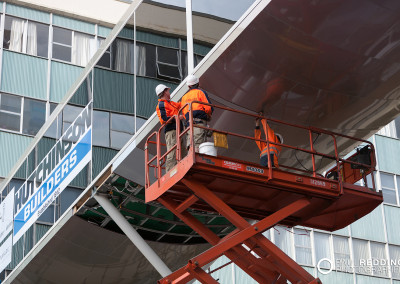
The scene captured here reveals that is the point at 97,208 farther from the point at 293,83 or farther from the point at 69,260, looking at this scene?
the point at 293,83

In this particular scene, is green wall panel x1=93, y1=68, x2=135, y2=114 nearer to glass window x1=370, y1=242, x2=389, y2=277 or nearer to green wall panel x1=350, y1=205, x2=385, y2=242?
green wall panel x1=350, y1=205, x2=385, y2=242

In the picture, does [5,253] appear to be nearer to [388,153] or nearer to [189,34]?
[189,34]

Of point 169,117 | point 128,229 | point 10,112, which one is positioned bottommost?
point 128,229

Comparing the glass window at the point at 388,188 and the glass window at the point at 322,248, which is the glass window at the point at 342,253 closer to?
the glass window at the point at 322,248

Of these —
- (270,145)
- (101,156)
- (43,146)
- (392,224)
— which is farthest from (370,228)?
(270,145)

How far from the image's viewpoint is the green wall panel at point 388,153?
47781mm

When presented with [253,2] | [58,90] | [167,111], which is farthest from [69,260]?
[58,90]

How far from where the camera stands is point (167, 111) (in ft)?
56.1

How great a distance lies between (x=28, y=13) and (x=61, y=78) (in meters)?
4.15

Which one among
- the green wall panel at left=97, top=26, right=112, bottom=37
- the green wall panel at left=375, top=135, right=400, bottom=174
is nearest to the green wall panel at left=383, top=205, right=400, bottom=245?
the green wall panel at left=375, top=135, right=400, bottom=174

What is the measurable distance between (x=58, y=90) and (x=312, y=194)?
27.6 metres

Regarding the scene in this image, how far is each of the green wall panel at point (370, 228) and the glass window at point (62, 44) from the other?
1936cm

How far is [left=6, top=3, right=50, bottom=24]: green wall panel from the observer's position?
4247 cm

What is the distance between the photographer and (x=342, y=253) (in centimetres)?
4497
